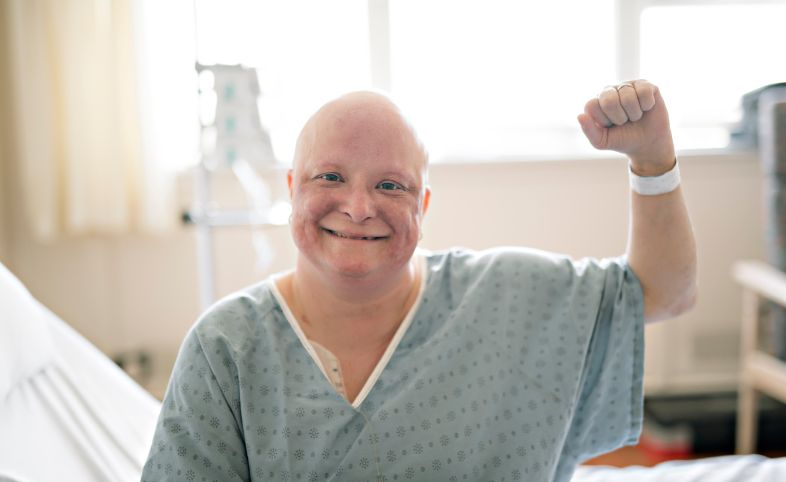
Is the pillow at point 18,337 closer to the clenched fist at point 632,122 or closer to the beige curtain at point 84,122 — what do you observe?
the clenched fist at point 632,122

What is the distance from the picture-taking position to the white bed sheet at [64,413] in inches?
45.6

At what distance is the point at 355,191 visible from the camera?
3.67 ft

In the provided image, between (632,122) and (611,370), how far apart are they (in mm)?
395

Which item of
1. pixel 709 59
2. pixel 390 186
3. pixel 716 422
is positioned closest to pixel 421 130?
pixel 709 59

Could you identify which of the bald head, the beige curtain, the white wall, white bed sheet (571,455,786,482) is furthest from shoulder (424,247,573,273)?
the beige curtain

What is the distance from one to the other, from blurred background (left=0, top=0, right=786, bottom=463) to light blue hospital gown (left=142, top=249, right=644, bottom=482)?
1.37 metres

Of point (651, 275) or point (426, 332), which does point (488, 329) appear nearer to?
point (426, 332)

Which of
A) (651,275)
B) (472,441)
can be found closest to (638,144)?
(651,275)

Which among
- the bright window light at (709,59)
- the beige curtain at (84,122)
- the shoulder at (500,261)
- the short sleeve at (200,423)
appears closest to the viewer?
the short sleeve at (200,423)

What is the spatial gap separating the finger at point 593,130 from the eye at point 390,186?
268 mm

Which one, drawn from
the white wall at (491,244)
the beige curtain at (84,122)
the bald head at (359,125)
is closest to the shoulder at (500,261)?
the bald head at (359,125)

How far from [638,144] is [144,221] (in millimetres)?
2120

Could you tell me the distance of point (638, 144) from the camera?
1.10 meters

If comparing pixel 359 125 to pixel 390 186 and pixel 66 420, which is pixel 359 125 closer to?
pixel 390 186
